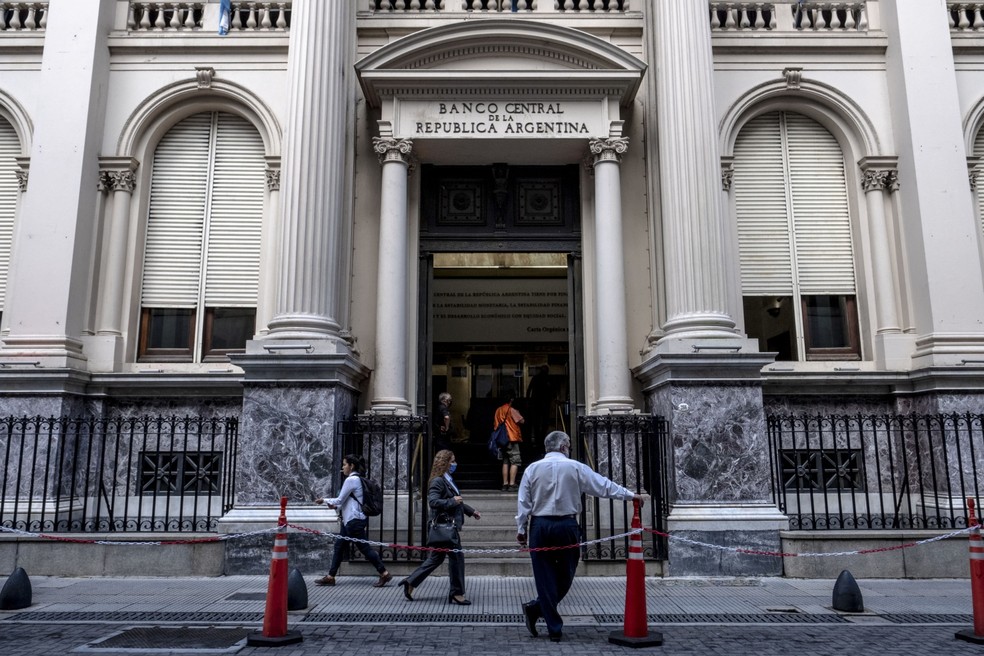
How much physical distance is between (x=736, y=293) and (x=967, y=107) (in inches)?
213

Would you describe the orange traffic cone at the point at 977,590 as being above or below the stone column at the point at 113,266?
below

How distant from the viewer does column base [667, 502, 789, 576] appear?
9836 millimetres

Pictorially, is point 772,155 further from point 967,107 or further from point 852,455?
point 852,455

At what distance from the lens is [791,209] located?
1396cm

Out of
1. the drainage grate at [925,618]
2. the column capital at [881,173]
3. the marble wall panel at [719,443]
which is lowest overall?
the drainage grate at [925,618]

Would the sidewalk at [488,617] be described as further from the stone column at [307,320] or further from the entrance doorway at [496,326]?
the entrance doorway at [496,326]

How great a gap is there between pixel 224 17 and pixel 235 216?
138 inches

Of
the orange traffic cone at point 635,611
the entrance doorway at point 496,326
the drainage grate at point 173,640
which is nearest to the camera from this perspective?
the drainage grate at point 173,640

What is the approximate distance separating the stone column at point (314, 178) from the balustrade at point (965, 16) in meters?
11.0

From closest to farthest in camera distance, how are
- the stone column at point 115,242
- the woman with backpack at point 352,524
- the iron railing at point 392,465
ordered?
the woman with backpack at point 352,524 < the iron railing at point 392,465 < the stone column at point 115,242

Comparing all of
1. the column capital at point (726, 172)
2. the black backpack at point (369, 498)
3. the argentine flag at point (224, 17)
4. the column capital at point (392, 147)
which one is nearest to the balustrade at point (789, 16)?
the column capital at point (726, 172)

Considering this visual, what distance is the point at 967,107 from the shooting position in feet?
45.1

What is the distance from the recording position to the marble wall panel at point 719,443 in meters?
10.2

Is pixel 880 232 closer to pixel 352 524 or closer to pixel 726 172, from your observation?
pixel 726 172
